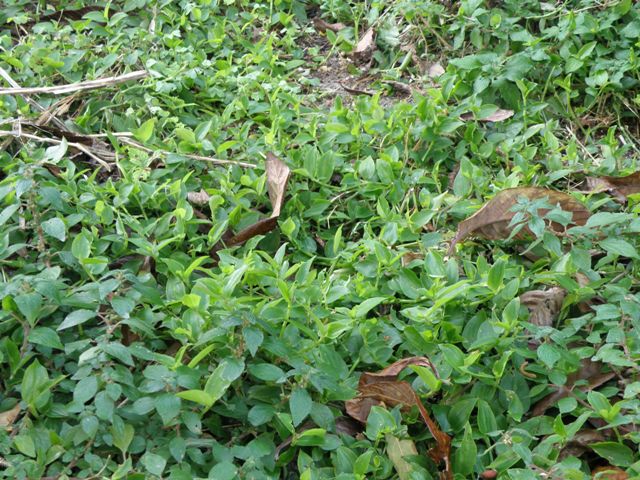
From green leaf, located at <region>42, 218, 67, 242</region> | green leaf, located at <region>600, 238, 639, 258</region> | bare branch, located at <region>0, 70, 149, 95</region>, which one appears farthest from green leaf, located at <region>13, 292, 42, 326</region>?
green leaf, located at <region>600, 238, 639, 258</region>

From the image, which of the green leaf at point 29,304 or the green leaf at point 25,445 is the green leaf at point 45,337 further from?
the green leaf at point 25,445

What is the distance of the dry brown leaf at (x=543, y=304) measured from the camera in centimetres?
256

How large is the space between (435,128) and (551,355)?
1.20 meters

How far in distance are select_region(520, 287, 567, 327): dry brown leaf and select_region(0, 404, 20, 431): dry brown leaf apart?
1.44m

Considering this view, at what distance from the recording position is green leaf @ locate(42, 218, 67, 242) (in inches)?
103

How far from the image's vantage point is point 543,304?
8.45 ft

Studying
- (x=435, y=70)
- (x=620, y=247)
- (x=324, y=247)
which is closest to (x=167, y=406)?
(x=324, y=247)

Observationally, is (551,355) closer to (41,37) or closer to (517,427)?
(517,427)

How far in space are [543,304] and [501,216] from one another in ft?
1.15

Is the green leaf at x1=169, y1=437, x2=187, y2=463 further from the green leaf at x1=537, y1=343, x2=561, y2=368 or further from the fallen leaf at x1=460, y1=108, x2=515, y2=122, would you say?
the fallen leaf at x1=460, y1=108, x2=515, y2=122

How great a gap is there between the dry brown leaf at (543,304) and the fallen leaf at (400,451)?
56 centimetres

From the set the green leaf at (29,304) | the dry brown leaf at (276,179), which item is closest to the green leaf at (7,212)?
the green leaf at (29,304)

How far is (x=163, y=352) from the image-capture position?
2471mm

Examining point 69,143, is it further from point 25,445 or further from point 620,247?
point 620,247
